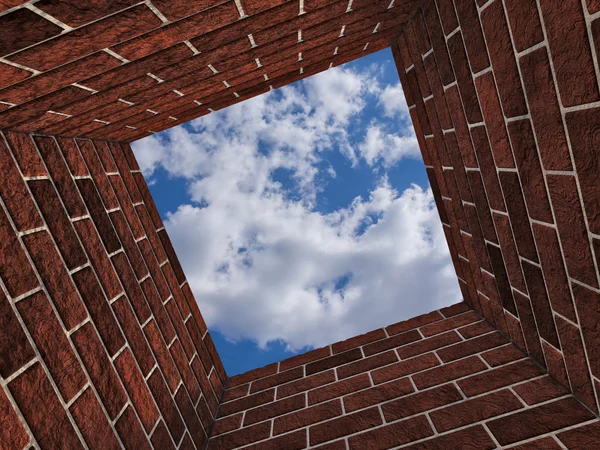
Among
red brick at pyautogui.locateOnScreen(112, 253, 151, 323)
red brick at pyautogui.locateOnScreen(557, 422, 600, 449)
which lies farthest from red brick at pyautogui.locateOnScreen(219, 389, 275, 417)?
red brick at pyautogui.locateOnScreen(557, 422, 600, 449)

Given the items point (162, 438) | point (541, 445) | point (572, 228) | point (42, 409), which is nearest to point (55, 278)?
point (42, 409)

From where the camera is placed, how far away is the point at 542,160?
1.36 m

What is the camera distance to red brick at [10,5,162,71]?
1.02 metres

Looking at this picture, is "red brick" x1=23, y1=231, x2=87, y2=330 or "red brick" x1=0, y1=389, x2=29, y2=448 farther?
"red brick" x1=23, y1=231, x2=87, y2=330

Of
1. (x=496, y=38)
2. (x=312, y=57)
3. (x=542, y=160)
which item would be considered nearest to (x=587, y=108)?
(x=542, y=160)

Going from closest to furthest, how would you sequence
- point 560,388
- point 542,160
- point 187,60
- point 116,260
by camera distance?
point 542,160
point 187,60
point 560,388
point 116,260

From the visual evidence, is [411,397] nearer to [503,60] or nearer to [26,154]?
[503,60]

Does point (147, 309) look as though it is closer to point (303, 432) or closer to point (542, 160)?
point (303, 432)

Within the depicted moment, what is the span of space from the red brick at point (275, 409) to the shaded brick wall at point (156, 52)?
1781 millimetres

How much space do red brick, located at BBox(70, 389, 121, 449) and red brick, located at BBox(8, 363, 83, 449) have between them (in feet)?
0.14

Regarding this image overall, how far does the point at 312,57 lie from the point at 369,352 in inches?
71.5

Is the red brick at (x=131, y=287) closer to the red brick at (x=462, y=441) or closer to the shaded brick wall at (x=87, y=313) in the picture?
the shaded brick wall at (x=87, y=313)

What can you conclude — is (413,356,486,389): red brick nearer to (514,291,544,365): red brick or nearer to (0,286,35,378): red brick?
(514,291,544,365): red brick

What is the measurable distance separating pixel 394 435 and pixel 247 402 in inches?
39.9
